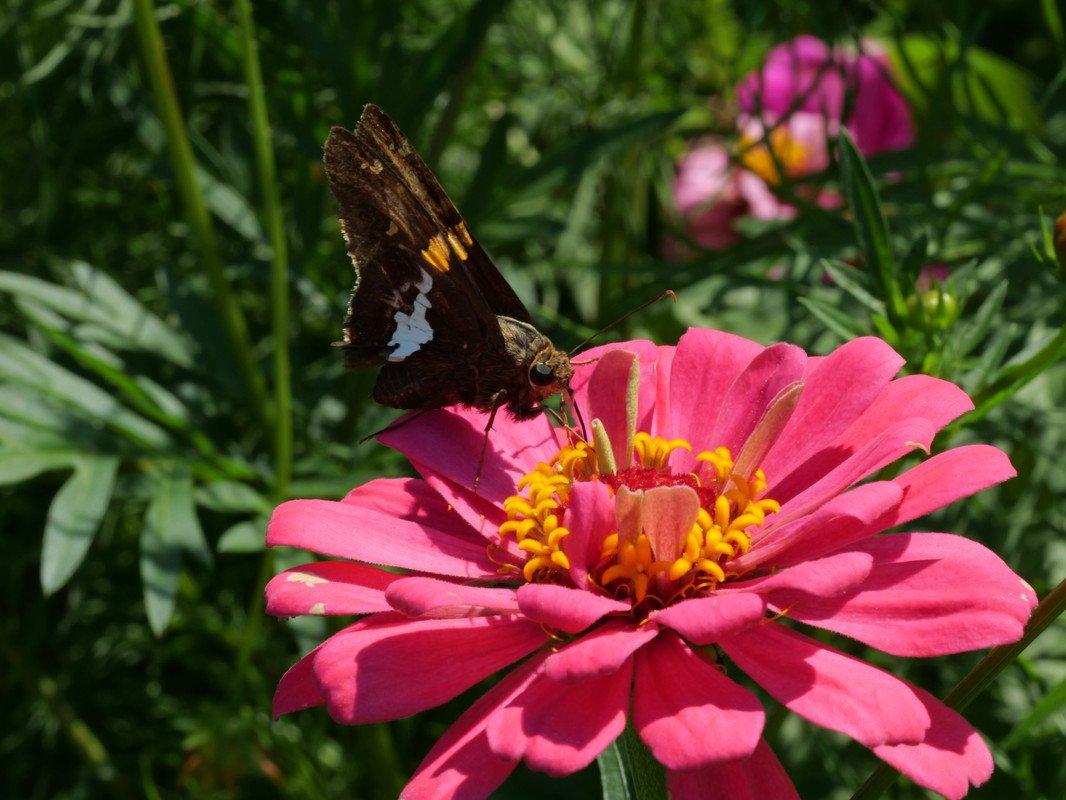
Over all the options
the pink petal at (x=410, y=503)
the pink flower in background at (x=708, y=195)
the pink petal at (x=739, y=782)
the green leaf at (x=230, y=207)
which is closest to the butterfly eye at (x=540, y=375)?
the pink petal at (x=410, y=503)

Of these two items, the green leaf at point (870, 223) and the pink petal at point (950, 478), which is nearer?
the pink petal at point (950, 478)

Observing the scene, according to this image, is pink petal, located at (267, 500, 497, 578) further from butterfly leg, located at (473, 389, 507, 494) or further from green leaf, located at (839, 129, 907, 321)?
green leaf, located at (839, 129, 907, 321)

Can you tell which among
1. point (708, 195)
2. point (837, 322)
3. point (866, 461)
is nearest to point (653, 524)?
point (866, 461)

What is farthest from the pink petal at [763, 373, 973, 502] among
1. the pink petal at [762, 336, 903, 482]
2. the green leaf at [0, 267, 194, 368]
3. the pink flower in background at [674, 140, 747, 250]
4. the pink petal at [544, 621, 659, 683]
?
the pink flower in background at [674, 140, 747, 250]

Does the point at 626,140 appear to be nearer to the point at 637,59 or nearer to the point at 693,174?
the point at 637,59

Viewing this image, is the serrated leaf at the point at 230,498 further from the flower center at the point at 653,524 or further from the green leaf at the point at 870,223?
the green leaf at the point at 870,223

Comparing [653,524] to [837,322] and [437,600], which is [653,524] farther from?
[837,322]
